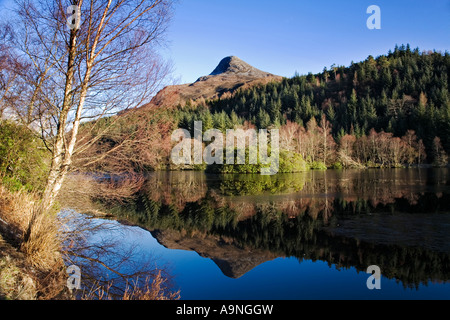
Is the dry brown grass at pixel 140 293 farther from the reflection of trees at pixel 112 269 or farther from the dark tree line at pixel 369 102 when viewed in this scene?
the dark tree line at pixel 369 102

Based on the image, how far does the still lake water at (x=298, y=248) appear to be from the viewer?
5.57 metres

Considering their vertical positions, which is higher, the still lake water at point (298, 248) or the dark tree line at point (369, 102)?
the dark tree line at point (369, 102)

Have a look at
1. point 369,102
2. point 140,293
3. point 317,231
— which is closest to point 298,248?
point 317,231

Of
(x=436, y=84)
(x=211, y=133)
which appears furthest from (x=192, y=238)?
(x=436, y=84)

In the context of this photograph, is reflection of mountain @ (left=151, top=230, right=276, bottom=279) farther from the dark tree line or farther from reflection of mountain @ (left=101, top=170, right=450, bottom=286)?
the dark tree line

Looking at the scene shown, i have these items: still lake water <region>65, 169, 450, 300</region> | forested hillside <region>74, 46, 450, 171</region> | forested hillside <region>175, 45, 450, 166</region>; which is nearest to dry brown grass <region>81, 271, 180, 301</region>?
still lake water <region>65, 169, 450, 300</region>

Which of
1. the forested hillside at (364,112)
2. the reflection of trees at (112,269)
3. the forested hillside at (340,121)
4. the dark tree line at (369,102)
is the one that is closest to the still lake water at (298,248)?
the reflection of trees at (112,269)

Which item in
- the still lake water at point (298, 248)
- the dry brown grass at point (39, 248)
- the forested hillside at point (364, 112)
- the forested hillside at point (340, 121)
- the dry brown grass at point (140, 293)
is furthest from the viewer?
the forested hillside at point (364, 112)

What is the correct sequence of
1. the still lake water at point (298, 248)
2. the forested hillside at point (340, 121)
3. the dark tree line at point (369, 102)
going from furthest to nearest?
the dark tree line at point (369, 102) < the forested hillside at point (340, 121) < the still lake water at point (298, 248)

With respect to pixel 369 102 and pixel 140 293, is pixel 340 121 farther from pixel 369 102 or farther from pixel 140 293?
pixel 140 293

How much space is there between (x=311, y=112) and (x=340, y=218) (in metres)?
86.1

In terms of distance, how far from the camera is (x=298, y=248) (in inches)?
299

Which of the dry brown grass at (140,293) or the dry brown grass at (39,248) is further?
the dry brown grass at (39,248)
